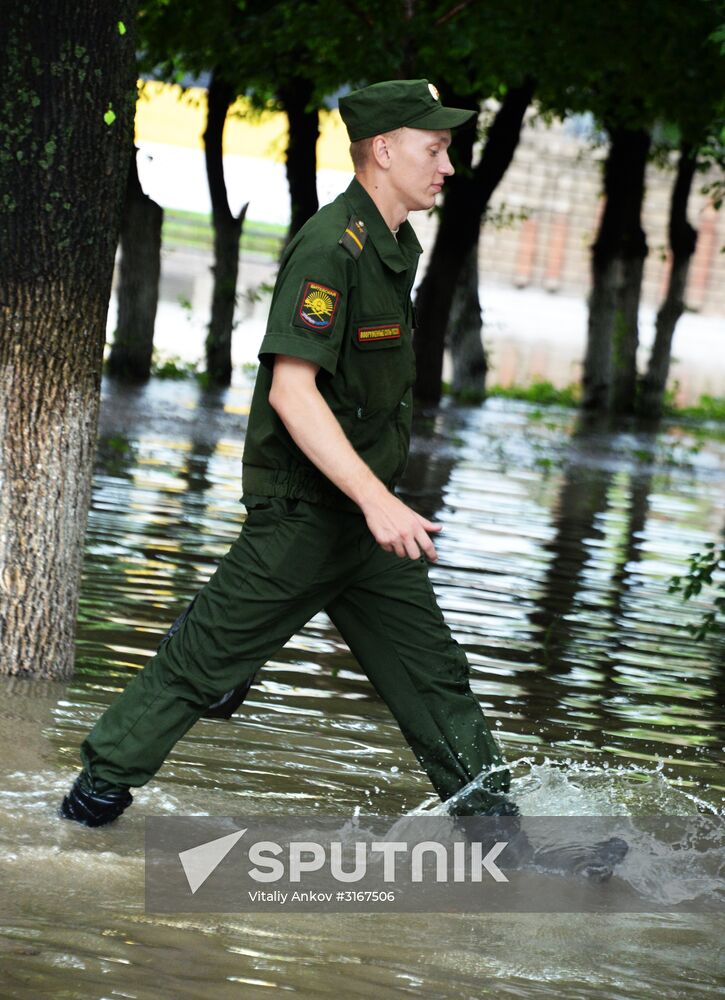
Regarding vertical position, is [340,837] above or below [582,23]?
below

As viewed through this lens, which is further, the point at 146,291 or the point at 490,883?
the point at 146,291

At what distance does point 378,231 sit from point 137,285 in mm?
16676

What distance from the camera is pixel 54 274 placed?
5.42 m

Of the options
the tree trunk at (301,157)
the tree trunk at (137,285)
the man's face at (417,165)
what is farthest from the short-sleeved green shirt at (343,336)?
the tree trunk at (301,157)

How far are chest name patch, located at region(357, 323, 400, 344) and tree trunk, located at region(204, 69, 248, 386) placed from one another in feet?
57.6

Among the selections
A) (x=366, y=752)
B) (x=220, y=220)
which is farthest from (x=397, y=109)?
(x=220, y=220)

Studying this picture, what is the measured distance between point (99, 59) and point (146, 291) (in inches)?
605

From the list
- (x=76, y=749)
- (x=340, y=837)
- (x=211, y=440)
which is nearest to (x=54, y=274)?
(x=76, y=749)

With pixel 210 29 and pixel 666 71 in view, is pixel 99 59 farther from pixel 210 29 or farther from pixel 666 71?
pixel 210 29

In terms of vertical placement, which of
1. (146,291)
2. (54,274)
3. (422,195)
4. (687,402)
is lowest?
(687,402)

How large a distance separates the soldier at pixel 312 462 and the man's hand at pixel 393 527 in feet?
0.31

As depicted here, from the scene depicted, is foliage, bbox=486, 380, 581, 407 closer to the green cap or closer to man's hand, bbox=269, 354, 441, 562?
the green cap

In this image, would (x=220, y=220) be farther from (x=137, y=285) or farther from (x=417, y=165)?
(x=417, y=165)

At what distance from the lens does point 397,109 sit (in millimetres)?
4164
